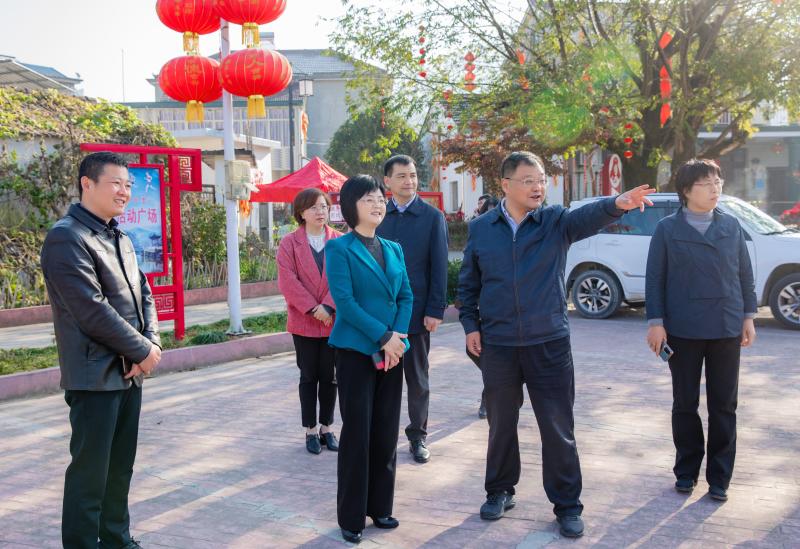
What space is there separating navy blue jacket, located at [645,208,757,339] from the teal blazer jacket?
4.99 ft

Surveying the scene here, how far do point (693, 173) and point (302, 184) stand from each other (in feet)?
41.9

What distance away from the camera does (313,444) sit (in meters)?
5.46

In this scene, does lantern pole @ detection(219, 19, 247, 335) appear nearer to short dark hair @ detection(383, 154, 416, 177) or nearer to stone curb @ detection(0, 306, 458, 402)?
stone curb @ detection(0, 306, 458, 402)

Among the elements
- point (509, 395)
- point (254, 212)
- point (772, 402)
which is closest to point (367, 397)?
point (509, 395)

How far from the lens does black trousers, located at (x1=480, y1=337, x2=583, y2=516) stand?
3.97m

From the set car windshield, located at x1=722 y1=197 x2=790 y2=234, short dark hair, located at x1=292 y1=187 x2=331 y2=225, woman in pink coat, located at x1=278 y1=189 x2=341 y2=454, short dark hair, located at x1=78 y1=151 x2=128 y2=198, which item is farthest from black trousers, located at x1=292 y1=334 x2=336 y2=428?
car windshield, located at x1=722 y1=197 x2=790 y2=234

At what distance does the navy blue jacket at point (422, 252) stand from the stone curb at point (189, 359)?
4.07 metres

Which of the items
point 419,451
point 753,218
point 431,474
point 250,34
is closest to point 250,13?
point 250,34

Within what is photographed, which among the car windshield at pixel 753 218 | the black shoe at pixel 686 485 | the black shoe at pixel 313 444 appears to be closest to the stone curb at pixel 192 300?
the black shoe at pixel 313 444

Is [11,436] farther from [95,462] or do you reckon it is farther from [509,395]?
[509,395]

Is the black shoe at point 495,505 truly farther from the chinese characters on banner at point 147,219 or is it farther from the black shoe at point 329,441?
the chinese characters on banner at point 147,219

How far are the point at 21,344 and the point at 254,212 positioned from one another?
43.1ft

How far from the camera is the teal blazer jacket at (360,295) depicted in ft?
12.8

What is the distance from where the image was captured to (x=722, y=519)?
13.3 ft
